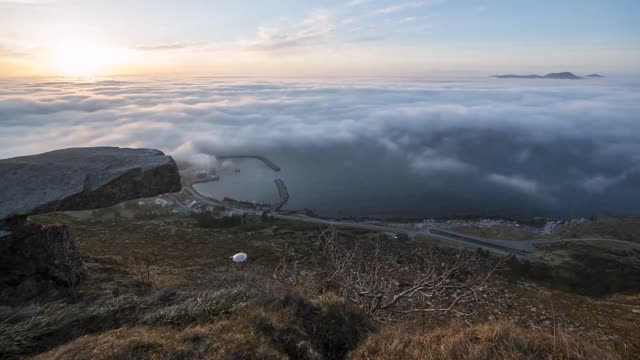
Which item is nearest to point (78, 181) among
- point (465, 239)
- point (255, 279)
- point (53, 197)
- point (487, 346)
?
point (53, 197)

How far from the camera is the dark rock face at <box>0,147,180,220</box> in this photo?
39.8 feet

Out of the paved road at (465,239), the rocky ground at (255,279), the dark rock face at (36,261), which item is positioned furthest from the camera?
the paved road at (465,239)

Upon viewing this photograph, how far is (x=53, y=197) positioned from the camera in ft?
39.9

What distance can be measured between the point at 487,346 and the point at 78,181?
12.6 metres

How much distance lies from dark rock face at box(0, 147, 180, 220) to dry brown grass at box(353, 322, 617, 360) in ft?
33.4

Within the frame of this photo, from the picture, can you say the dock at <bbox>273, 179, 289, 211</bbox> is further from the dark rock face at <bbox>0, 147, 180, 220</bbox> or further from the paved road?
the dark rock face at <bbox>0, 147, 180, 220</bbox>

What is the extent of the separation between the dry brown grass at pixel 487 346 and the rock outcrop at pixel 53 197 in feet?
33.6

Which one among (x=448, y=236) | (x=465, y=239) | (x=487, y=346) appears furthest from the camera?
(x=448, y=236)

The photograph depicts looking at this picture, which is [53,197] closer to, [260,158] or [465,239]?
[465,239]

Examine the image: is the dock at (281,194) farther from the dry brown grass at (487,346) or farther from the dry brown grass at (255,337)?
the dry brown grass at (487,346)

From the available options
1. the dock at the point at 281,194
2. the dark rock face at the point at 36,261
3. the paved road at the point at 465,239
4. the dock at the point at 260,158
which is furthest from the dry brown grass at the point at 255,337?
the dock at the point at 260,158

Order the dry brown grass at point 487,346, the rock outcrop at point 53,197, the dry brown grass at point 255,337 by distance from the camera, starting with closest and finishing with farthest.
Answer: the dry brown grass at point 487,346 < the dry brown grass at point 255,337 < the rock outcrop at point 53,197

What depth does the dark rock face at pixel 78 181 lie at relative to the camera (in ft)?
39.8

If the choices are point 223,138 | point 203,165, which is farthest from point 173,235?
point 223,138
